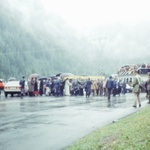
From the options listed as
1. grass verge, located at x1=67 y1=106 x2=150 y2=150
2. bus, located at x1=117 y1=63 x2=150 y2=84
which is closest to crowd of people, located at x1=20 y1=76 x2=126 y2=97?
grass verge, located at x1=67 y1=106 x2=150 y2=150

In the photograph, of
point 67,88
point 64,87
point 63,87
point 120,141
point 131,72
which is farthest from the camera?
point 131,72

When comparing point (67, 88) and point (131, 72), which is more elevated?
point (131, 72)

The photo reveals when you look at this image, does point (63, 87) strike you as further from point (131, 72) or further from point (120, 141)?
point (131, 72)

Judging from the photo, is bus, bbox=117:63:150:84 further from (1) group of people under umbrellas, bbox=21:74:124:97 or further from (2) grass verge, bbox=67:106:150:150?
(2) grass verge, bbox=67:106:150:150

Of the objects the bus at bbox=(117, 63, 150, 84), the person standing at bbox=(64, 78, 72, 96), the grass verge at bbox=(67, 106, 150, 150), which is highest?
the bus at bbox=(117, 63, 150, 84)

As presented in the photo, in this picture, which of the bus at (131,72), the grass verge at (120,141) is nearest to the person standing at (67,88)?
the grass verge at (120,141)

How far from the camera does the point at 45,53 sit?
340ft

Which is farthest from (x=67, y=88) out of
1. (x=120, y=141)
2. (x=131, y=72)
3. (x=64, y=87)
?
(x=131, y=72)

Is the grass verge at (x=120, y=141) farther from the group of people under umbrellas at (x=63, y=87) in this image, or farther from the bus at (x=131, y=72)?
the bus at (x=131, y=72)

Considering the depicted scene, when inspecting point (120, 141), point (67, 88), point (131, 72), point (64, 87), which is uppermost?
point (131, 72)

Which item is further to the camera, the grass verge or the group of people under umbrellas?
the group of people under umbrellas

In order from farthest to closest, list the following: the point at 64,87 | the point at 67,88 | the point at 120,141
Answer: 1. the point at 64,87
2. the point at 67,88
3. the point at 120,141

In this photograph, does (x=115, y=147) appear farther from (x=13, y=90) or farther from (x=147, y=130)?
(x=13, y=90)

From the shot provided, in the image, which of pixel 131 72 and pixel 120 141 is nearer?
pixel 120 141
